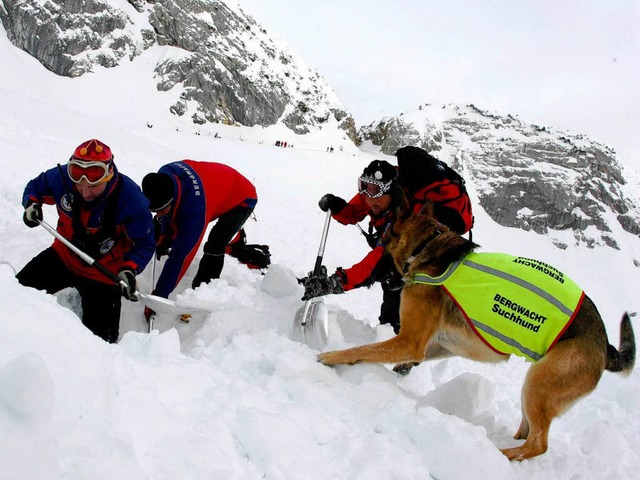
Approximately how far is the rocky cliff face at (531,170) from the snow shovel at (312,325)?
65176 mm

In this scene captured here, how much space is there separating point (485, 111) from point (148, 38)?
63.8 metres

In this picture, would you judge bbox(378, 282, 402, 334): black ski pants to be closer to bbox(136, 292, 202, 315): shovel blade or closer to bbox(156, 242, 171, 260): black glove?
bbox(136, 292, 202, 315): shovel blade

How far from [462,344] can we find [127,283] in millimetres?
3065

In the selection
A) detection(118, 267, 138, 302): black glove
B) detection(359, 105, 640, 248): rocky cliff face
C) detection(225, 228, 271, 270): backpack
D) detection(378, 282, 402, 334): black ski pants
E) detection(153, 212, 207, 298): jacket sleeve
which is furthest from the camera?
detection(359, 105, 640, 248): rocky cliff face

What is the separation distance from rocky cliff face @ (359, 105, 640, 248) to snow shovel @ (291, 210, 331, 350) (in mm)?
65176

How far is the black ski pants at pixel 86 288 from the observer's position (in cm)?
414

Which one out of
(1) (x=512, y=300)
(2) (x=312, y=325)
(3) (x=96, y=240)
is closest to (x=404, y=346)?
(1) (x=512, y=300)

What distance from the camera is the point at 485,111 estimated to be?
278 ft

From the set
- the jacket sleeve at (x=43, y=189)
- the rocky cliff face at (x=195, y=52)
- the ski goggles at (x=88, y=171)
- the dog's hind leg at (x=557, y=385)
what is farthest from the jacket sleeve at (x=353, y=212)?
the rocky cliff face at (x=195, y=52)

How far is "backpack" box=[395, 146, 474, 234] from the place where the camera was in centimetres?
448

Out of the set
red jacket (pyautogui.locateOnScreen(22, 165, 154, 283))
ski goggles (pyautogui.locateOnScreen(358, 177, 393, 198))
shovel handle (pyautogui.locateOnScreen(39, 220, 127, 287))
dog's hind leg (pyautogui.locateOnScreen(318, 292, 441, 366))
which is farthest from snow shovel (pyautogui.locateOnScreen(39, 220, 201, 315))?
ski goggles (pyautogui.locateOnScreen(358, 177, 393, 198))

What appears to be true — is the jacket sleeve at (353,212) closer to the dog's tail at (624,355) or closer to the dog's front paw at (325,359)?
the dog's front paw at (325,359)

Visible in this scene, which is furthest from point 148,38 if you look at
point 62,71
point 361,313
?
point 361,313

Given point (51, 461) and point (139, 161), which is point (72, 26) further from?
point (51, 461)
